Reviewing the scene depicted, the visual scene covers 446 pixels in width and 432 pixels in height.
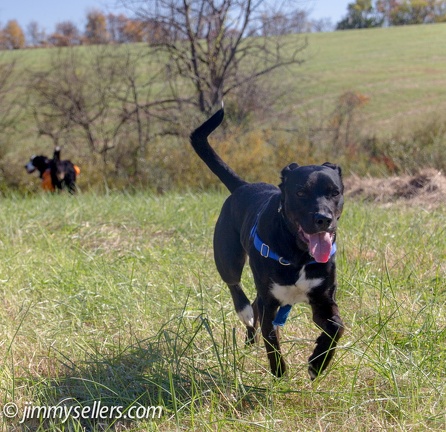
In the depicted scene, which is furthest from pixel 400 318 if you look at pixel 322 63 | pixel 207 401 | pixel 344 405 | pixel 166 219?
pixel 322 63

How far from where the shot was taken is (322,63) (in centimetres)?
4062

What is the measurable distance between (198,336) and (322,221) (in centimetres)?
121

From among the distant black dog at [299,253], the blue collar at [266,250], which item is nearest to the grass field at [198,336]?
the distant black dog at [299,253]

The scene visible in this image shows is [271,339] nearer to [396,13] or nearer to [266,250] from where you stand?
[266,250]

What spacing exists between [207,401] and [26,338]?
4.72 ft

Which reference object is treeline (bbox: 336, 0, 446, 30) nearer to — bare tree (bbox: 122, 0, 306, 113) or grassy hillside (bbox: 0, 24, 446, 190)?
grassy hillside (bbox: 0, 24, 446, 190)

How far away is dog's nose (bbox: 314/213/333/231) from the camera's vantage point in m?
2.92

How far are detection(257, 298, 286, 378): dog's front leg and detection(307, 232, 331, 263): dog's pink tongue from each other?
47 cm

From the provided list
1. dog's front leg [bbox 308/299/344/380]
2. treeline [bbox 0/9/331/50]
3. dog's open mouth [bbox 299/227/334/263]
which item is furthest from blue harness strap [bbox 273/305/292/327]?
treeline [bbox 0/9/331/50]

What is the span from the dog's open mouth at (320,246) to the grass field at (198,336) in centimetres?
43

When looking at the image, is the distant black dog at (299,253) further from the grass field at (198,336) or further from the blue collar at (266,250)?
the grass field at (198,336)

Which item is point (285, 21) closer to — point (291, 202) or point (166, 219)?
point (166, 219)

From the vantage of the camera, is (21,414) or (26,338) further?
(26,338)

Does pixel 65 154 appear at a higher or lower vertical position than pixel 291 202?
lower
